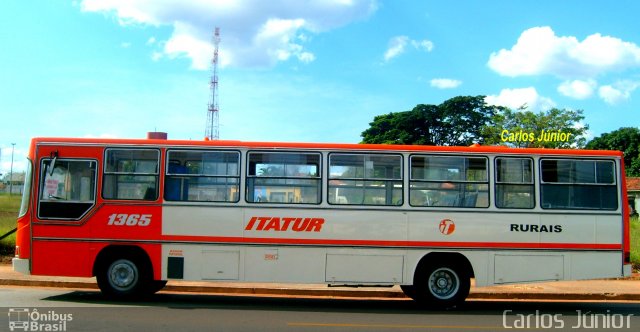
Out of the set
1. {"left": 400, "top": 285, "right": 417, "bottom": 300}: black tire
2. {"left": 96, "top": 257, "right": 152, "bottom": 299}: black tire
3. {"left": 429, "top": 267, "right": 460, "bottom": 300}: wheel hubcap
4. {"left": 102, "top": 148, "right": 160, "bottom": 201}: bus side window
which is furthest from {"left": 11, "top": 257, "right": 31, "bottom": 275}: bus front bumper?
{"left": 429, "top": 267, "right": 460, "bottom": 300}: wheel hubcap

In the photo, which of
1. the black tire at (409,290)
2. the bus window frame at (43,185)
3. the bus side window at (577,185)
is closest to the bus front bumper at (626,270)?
the bus side window at (577,185)

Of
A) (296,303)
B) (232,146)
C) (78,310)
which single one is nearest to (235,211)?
(232,146)

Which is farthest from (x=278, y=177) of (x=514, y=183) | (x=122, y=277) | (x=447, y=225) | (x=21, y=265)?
(x=21, y=265)

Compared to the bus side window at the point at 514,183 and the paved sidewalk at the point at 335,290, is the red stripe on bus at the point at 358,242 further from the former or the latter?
the paved sidewalk at the point at 335,290

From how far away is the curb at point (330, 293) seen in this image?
12000mm

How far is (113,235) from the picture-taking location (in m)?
10.3

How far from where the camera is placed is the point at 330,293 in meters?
12.1

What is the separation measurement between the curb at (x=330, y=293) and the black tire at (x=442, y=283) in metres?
1.63

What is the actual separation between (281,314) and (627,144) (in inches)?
2507

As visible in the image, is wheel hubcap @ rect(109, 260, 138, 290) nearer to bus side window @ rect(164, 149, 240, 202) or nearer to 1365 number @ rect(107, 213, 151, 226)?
1365 number @ rect(107, 213, 151, 226)

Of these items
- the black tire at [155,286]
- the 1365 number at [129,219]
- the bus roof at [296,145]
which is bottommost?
the black tire at [155,286]

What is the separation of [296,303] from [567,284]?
7277 mm

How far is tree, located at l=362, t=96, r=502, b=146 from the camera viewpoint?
55656 mm

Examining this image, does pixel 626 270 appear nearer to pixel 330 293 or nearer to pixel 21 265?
pixel 330 293
